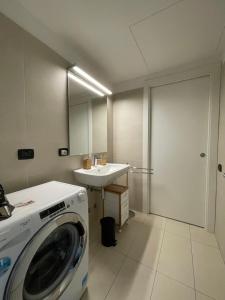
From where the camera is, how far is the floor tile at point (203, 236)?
63.4 inches

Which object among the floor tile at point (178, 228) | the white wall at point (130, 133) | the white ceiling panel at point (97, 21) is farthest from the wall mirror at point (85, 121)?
the floor tile at point (178, 228)

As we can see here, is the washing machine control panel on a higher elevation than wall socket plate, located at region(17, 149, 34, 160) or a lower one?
lower

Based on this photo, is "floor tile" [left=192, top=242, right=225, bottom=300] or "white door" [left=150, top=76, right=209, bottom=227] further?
Result: "white door" [left=150, top=76, right=209, bottom=227]

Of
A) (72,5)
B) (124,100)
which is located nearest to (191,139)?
(124,100)

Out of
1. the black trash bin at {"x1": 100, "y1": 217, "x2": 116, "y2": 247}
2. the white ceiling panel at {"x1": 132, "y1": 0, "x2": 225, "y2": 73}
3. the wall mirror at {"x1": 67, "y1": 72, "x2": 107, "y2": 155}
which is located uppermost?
the white ceiling panel at {"x1": 132, "y1": 0, "x2": 225, "y2": 73}

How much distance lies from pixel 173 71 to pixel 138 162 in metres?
1.37

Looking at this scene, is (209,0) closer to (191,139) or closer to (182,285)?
(191,139)

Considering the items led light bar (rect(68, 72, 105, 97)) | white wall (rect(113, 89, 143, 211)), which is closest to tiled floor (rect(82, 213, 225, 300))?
white wall (rect(113, 89, 143, 211))

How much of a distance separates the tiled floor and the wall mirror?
1.11m

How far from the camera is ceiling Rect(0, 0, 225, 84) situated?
3.50 ft

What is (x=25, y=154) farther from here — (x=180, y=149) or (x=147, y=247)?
(x=180, y=149)

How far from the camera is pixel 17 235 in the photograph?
60 cm

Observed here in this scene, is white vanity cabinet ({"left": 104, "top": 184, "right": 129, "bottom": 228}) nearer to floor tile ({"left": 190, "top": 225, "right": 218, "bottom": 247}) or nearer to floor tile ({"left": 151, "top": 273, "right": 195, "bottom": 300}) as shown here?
floor tile ({"left": 151, "top": 273, "right": 195, "bottom": 300})

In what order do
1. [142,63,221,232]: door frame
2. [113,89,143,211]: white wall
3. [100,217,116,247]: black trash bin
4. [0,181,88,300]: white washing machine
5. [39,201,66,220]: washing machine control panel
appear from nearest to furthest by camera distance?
[0,181,88,300]: white washing machine → [39,201,66,220]: washing machine control panel → [100,217,116,247]: black trash bin → [142,63,221,232]: door frame → [113,89,143,211]: white wall
